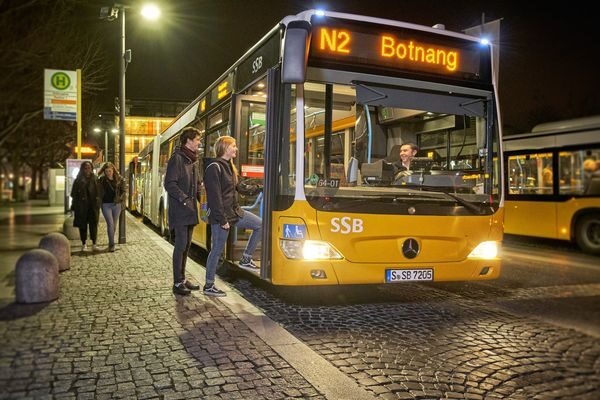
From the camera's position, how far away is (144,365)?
4.11 meters

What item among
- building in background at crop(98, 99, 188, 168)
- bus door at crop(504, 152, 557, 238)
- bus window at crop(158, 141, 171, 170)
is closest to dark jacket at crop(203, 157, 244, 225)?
bus window at crop(158, 141, 171, 170)

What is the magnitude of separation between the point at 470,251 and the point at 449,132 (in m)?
1.41

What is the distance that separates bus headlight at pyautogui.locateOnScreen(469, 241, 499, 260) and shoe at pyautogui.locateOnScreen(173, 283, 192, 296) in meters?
3.38

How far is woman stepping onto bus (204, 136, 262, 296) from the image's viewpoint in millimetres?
6328

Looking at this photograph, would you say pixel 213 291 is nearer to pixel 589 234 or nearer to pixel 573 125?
pixel 589 234

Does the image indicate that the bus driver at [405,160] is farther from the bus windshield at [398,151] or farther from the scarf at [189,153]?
the scarf at [189,153]

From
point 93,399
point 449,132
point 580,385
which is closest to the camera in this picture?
point 93,399

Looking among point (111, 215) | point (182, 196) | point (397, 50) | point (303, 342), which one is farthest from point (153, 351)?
point (111, 215)

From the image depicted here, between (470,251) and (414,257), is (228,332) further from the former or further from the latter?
(470,251)

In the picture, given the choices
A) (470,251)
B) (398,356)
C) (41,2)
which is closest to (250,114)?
(470,251)

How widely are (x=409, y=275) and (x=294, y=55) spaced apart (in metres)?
2.66

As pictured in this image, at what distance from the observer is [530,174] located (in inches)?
564

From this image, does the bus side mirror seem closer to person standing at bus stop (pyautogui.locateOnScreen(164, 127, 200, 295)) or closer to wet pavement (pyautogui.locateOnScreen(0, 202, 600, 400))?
person standing at bus stop (pyautogui.locateOnScreen(164, 127, 200, 295))

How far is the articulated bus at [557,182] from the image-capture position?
12.7 meters
